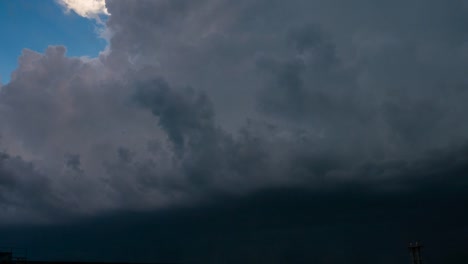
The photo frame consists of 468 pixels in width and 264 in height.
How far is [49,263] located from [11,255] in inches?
380

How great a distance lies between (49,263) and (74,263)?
14.9 ft

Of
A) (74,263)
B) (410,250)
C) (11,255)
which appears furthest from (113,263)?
(410,250)

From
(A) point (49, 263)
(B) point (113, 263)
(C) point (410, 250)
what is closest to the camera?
(A) point (49, 263)

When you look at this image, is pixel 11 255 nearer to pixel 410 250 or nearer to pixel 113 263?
pixel 113 263

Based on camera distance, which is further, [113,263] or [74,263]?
[113,263]

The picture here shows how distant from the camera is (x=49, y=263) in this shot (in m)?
91.0

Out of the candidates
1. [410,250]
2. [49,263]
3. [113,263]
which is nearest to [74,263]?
[49,263]

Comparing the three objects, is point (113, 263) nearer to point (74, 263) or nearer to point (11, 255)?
point (74, 263)

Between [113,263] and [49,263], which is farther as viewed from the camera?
[113,263]

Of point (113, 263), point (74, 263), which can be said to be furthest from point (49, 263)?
point (113, 263)

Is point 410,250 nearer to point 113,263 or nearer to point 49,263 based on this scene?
point 113,263

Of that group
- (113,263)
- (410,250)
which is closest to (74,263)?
(113,263)

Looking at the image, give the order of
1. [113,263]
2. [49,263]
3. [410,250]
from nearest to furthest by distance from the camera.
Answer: [49,263] → [410,250] → [113,263]

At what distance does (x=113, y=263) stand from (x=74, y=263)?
13.3 m
